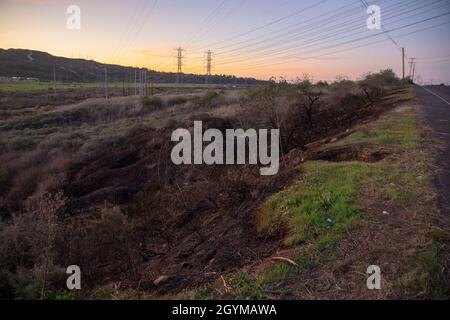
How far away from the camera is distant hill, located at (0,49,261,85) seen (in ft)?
351

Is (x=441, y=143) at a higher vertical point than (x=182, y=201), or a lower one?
higher

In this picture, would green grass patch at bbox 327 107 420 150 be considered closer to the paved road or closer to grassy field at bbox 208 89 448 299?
the paved road

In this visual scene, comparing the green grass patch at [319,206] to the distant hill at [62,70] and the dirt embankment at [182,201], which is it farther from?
the distant hill at [62,70]

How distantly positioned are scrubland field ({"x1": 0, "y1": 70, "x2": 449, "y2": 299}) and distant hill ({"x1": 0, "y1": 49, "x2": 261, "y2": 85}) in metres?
85.8

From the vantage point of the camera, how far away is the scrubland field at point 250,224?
16.7 ft

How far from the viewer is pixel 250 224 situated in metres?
7.97

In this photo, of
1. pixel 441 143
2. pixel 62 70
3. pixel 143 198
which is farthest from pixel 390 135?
pixel 62 70

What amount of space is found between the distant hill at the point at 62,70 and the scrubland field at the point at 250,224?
282 feet

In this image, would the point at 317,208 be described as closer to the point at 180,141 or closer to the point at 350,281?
the point at 350,281

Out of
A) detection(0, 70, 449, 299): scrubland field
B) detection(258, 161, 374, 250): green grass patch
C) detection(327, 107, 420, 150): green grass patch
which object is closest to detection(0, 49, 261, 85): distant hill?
detection(0, 70, 449, 299): scrubland field

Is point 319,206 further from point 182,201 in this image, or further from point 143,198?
point 143,198

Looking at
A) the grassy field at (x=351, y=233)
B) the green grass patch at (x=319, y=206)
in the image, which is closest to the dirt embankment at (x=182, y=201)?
the green grass patch at (x=319, y=206)

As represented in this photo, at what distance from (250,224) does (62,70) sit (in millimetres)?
128512

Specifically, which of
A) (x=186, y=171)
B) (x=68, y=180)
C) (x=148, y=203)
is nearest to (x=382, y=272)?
(x=148, y=203)
